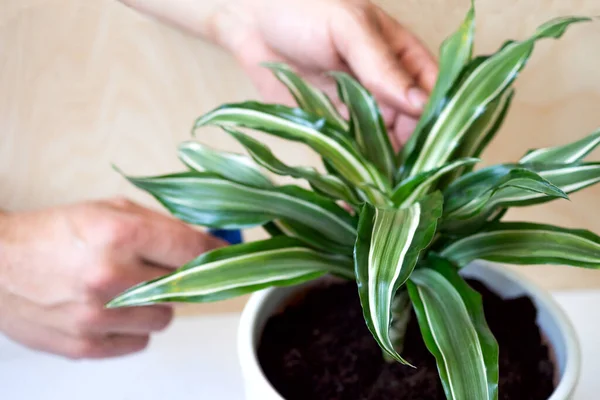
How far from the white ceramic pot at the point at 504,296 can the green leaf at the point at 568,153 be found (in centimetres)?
11

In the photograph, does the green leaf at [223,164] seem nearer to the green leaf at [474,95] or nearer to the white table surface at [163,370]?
the green leaf at [474,95]

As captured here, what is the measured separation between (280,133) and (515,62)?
176mm

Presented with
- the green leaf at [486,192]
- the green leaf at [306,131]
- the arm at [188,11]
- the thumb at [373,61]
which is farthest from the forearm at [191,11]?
the green leaf at [486,192]

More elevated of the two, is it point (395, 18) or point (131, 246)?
point (395, 18)

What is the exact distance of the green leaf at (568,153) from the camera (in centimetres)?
41

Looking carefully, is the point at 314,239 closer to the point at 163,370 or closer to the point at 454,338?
the point at 454,338

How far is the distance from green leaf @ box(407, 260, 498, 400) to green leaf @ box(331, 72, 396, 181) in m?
0.10

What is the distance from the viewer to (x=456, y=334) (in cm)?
34

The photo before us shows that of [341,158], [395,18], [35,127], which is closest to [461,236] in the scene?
[341,158]

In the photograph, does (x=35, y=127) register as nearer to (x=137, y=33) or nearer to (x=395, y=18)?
(x=137, y=33)

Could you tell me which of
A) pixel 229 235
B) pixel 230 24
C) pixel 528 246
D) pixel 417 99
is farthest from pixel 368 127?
pixel 229 235

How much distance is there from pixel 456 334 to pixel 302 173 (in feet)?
0.47

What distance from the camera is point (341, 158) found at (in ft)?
1.34

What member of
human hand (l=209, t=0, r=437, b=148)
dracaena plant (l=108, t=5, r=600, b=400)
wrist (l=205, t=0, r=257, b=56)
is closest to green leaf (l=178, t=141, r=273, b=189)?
dracaena plant (l=108, t=5, r=600, b=400)
